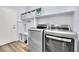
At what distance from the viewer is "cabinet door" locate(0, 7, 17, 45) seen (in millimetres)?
1768

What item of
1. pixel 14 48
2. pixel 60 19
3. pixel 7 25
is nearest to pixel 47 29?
pixel 60 19

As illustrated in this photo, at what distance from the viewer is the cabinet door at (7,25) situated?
69.6 inches

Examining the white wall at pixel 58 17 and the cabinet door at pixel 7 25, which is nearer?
the white wall at pixel 58 17

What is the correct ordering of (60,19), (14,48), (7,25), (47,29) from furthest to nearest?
(7,25)
(14,48)
(60,19)
(47,29)

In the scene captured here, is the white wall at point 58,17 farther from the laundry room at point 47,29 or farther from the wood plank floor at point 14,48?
the wood plank floor at point 14,48

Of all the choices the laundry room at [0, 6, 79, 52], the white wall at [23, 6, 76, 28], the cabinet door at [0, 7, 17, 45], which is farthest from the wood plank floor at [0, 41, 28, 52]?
the white wall at [23, 6, 76, 28]

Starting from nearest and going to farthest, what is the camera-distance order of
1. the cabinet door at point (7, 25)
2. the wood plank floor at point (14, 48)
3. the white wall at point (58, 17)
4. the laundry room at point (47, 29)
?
the laundry room at point (47, 29), the white wall at point (58, 17), the wood plank floor at point (14, 48), the cabinet door at point (7, 25)

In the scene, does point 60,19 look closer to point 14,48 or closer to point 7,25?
point 14,48

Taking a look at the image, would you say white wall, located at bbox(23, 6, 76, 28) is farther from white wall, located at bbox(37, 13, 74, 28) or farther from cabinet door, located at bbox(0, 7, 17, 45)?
cabinet door, located at bbox(0, 7, 17, 45)

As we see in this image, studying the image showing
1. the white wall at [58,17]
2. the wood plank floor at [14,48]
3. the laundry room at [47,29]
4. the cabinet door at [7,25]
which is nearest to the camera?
the laundry room at [47,29]

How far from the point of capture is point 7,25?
1.93 metres

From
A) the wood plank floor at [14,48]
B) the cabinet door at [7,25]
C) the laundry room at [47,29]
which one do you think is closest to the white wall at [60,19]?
the laundry room at [47,29]

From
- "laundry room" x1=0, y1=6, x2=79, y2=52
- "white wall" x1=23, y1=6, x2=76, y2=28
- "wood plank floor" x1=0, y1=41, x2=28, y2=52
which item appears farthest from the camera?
"wood plank floor" x1=0, y1=41, x2=28, y2=52

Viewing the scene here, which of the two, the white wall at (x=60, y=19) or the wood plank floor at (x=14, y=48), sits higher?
the white wall at (x=60, y=19)
